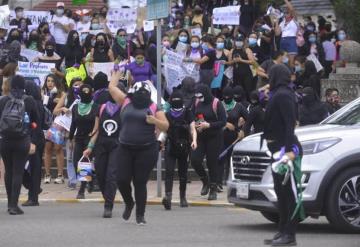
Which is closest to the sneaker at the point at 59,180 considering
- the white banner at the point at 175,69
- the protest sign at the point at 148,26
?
the white banner at the point at 175,69

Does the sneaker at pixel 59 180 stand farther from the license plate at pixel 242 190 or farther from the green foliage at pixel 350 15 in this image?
the green foliage at pixel 350 15

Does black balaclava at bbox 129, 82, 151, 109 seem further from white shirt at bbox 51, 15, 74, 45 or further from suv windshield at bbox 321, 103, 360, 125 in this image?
white shirt at bbox 51, 15, 74, 45

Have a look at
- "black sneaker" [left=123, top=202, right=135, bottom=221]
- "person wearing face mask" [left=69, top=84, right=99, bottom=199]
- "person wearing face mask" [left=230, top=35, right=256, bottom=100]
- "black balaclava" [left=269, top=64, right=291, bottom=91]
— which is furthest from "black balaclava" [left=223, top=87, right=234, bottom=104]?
"black balaclava" [left=269, top=64, right=291, bottom=91]

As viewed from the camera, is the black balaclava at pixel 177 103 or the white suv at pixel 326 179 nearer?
the white suv at pixel 326 179

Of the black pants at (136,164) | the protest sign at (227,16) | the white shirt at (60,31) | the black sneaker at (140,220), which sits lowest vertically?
the black sneaker at (140,220)

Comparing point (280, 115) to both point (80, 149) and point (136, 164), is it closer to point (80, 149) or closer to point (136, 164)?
point (136, 164)

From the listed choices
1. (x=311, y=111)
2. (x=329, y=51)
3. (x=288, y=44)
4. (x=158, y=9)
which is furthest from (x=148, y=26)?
(x=311, y=111)

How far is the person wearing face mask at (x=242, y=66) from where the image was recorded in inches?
904

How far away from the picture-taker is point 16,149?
48.9 feet

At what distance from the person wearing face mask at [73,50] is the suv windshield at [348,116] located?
37.6 ft

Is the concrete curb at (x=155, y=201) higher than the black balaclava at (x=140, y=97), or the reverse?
the black balaclava at (x=140, y=97)

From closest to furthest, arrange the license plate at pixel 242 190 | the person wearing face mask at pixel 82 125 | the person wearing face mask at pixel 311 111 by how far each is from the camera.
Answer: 1. the license plate at pixel 242 190
2. the person wearing face mask at pixel 82 125
3. the person wearing face mask at pixel 311 111

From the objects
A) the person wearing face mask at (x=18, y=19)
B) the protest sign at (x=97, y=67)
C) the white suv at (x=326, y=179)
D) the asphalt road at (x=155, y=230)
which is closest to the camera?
the asphalt road at (x=155, y=230)

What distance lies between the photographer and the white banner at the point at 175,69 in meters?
23.0
